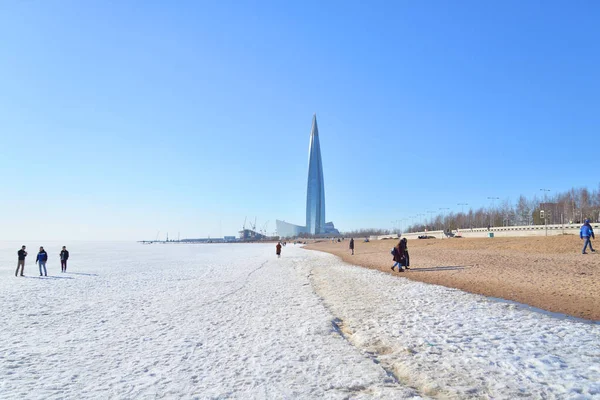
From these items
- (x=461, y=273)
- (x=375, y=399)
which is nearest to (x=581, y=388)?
(x=375, y=399)

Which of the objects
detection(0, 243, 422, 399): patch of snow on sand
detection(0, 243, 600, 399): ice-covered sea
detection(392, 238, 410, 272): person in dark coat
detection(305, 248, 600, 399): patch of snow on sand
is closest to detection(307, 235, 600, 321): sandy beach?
detection(392, 238, 410, 272): person in dark coat

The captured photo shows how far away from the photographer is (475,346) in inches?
283

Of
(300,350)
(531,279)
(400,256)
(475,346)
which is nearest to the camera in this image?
(475,346)

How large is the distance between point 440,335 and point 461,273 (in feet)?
40.5

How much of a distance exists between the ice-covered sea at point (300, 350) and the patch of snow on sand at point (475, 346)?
24 millimetres

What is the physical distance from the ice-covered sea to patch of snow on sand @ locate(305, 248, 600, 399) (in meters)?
0.02

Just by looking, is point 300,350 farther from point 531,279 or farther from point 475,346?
point 531,279

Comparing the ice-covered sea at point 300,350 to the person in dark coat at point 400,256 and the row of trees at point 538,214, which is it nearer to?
the person in dark coat at point 400,256

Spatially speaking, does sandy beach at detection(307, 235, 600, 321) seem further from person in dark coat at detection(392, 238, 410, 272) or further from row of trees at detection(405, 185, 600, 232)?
row of trees at detection(405, 185, 600, 232)

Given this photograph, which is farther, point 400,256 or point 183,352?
point 400,256

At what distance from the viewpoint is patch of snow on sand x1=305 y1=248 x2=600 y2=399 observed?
5352mm

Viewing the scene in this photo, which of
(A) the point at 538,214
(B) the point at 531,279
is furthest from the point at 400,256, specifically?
(A) the point at 538,214

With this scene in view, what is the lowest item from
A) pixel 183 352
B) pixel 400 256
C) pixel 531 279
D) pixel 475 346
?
pixel 183 352

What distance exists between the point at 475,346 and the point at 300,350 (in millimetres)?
3242
